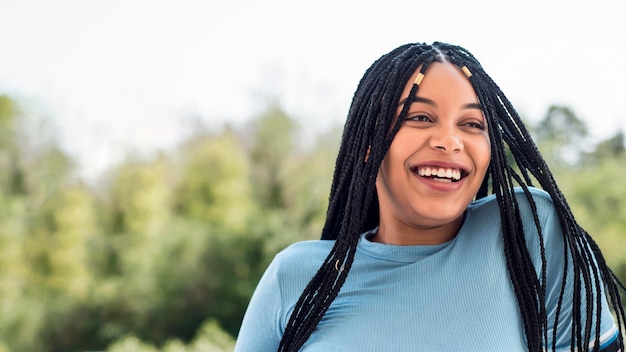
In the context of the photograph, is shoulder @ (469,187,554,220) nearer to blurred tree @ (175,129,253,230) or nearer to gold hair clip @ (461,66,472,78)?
gold hair clip @ (461,66,472,78)

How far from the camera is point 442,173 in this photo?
0.93 metres

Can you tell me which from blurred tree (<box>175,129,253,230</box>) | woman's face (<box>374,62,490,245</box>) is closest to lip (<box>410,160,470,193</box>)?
woman's face (<box>374,62,490,245</box>)

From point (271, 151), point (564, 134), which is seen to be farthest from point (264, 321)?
point (271, 151)

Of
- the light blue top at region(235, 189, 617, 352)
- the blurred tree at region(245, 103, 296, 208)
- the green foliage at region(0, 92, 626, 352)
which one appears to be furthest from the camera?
the blurred tree at region(245, 103, 296, 208)

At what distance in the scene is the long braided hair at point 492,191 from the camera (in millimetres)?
908

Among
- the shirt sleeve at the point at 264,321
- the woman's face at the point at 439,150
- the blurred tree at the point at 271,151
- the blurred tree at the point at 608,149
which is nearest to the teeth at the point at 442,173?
the woman's face at the point at 439,150

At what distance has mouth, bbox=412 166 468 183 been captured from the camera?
93cm

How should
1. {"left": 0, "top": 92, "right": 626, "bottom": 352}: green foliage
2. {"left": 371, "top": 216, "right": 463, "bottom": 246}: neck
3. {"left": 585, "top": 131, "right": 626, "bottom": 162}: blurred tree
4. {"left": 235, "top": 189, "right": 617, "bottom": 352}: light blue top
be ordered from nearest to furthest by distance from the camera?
{"left": 235, "top": 189, "right": 617, "bottom": 352}: light blue top < {"left": 371, "top": 216, "right": 463, "bottom": 246}: neck < {"left": 585, "top": 131, "right": 626, "bottom": 162}: blurred tree < {"left": 0, "top": 92, "right": 626, "bottom": 352}: green foliage

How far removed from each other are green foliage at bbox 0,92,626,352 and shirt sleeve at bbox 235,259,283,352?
25.4ft

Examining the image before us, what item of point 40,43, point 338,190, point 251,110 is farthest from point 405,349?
point 40,43

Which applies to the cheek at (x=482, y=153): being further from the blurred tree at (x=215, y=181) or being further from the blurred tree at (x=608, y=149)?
the blurred tree at (x=215, y=181)

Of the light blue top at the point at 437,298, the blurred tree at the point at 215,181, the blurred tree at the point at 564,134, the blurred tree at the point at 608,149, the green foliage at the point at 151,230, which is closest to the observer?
the light blue top at the point at 437,298

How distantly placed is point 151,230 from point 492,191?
953 centimetres

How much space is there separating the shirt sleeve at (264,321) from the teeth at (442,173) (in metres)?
0.26
